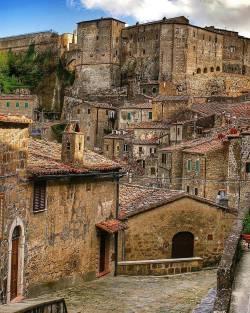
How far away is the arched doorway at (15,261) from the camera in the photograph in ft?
50.9

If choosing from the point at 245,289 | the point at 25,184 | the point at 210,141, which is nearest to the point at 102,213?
the point at 25,184

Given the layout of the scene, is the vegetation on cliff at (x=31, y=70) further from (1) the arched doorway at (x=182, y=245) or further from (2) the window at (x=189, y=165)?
(1) the arched doorway at (x=182, y=245)

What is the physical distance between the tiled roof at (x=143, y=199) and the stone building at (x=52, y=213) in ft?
2.77

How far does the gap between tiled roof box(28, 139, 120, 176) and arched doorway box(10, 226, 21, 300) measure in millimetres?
1670

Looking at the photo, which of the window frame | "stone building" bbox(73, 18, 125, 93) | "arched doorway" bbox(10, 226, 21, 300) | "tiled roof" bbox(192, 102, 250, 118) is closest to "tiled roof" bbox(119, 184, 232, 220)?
the window frame

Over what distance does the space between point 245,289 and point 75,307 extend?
22.0 feet

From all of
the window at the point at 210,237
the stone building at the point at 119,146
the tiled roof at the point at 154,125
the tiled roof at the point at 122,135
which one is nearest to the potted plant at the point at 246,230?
the window at the point at 210,237

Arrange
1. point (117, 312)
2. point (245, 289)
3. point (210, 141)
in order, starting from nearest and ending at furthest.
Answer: point (245, 289) → point (117, 312) → point (210, 141)

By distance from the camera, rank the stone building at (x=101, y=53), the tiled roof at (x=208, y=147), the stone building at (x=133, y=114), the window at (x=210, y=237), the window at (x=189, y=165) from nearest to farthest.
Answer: the window at (x=210, y=237) → the tiled roof at (x=208, y=147) → the window at (x=189, y=165) → the stone building at (x=133, y=114) → the stone building at (x=101, y=53)

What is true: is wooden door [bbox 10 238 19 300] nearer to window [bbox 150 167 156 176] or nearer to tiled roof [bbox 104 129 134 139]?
window [bbox 150 167 156 176]

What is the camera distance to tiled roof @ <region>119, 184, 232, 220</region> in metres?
21.3

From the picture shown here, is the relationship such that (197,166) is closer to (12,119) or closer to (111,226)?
(111,226)

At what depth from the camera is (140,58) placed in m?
89.2

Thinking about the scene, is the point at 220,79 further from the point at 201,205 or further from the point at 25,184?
the point at 25,184
